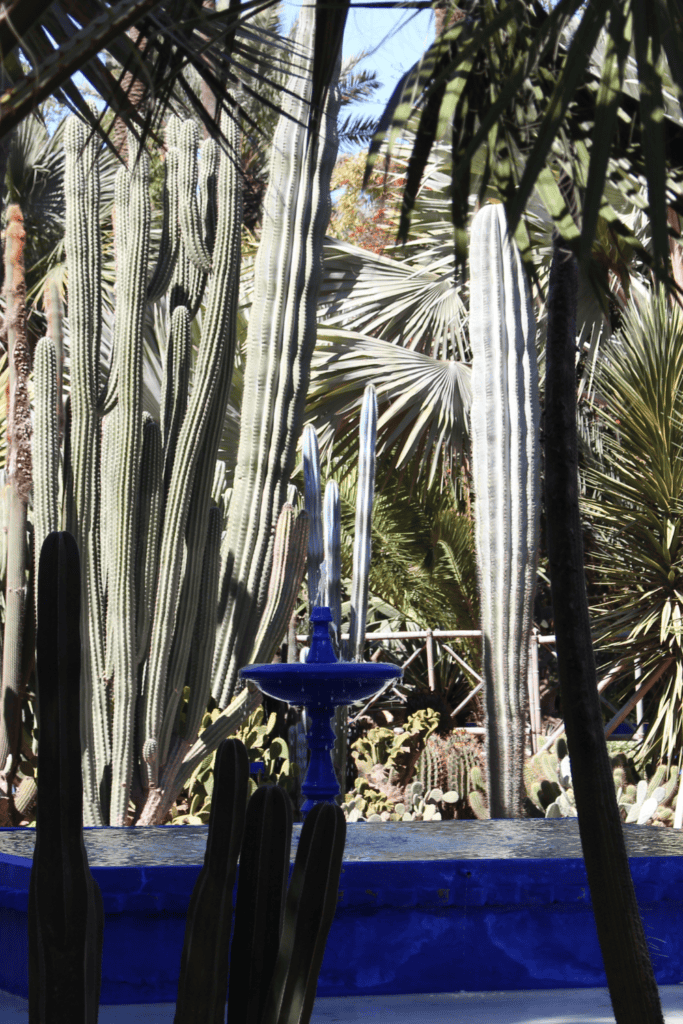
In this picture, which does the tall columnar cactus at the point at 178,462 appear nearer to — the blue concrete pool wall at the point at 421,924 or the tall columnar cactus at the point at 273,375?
the tall columnar cactus at the point at 273,375

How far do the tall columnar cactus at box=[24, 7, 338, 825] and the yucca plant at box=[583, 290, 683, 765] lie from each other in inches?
88.7

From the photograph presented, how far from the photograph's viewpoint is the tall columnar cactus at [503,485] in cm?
540

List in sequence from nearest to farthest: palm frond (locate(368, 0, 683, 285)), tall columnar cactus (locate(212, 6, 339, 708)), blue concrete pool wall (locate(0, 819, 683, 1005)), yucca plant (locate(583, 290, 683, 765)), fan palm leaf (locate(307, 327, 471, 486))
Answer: palm frond (locate(368, 0, 683, 285))
blue concrete pool wall (locate(0, 819, 683, 1005))
tall columnar cactus (locate(212, 6, 339, 708))
yucca plant (locate(583, 290, 683, 765))
fan palm leaf (locate(307, 327, 471, 486))

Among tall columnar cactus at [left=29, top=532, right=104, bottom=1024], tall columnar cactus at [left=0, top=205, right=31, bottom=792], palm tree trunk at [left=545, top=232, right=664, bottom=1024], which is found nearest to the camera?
palm tree trunk at [left=545, top=232, right=664, bottom=1024]

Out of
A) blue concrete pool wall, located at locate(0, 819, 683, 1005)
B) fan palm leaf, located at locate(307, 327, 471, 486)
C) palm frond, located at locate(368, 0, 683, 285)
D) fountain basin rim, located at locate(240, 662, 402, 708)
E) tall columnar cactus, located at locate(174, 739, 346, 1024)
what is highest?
fan palm leaf, located at locate(307, 327, 471, 486)

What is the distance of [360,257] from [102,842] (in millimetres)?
6335

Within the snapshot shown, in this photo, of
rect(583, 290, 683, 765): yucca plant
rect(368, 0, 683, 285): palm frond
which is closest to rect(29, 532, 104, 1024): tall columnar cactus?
rect(368, 0, 683, 285): palm frond

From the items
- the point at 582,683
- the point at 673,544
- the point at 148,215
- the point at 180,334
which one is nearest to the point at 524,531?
the point at 673,544

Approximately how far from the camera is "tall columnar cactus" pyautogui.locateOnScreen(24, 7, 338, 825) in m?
5.05

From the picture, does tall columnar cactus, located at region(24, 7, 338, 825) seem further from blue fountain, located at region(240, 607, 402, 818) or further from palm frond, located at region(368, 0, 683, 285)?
palm frond, located at region(368, 0, 683, 285)

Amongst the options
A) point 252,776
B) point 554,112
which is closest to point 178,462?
point 252,776

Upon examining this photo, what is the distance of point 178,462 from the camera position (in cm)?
530

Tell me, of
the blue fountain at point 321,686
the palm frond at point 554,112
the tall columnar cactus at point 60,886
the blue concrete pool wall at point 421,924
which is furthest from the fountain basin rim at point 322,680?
the tall columnar cactus at point 60,886

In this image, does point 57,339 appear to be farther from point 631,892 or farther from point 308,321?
point 631,892
